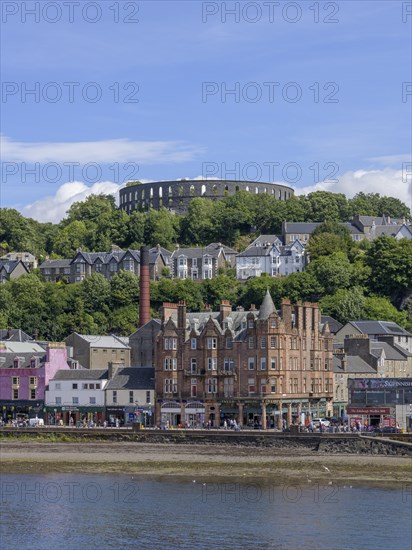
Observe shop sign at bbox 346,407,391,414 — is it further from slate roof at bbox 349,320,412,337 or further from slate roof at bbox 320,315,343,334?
slate roof at bbox 320,315,343,334

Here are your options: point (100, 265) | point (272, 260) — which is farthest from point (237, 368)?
point (100, 265)

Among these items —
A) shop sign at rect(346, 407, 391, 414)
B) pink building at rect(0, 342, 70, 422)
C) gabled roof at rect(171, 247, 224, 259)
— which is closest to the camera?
shop sign at rect(346, 407, 391, 414)

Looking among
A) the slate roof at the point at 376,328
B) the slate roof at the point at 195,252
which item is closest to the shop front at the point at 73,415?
the slate roof at the point at 376,328

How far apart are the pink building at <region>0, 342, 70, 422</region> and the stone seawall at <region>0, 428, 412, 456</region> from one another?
10.1m

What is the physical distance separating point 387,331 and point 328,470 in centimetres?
4980

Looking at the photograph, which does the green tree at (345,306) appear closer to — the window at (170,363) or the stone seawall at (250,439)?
the window at (170,363)

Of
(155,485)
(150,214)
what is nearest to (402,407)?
(155,485)

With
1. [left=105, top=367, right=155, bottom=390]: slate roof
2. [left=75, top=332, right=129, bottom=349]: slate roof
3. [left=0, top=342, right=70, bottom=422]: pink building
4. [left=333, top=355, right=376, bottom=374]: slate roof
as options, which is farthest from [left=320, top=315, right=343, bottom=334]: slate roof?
[left=0, top=342, right=70, bottom=422]: pink building

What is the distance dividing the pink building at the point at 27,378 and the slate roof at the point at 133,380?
6.75 metres

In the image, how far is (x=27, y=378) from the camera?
351 feet

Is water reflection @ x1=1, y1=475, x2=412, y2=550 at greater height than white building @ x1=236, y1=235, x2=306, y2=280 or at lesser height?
lesser

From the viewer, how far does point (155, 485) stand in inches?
2842

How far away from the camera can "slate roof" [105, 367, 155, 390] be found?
101 meters

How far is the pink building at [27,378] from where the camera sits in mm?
106312
